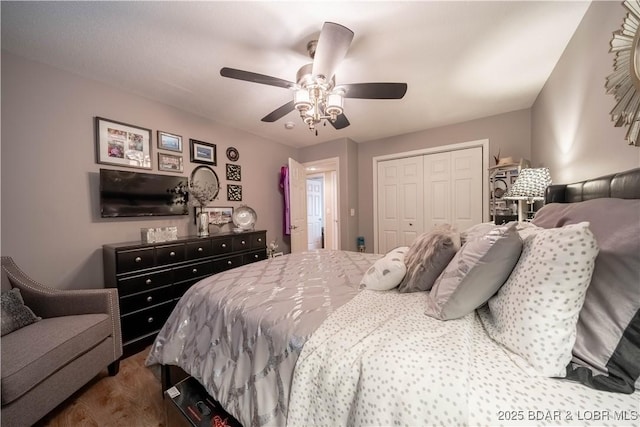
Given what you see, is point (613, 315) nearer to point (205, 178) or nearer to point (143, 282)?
point (143, 282)

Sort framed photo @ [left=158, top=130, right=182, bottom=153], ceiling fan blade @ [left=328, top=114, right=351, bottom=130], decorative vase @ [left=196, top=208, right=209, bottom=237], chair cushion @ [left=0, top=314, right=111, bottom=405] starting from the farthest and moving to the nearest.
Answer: decorative vase @ [left=196, top=208, right=209, bottom=237] → framed photo @ [left=158, top=130, right=182, bottom=153] → ceiling fan blade @ [left=328, top=114, right=351, bottom=130] → chair cushion @ [left=0, top=314, right=111, bottom=405]

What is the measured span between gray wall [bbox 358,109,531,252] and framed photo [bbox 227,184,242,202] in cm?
212

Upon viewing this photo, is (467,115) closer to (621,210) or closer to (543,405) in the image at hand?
(621,210)

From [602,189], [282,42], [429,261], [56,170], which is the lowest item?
[429,261]

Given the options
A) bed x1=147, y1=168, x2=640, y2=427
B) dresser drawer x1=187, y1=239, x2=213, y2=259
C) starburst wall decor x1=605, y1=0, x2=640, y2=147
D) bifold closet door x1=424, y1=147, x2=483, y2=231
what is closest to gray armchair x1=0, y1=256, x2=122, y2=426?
dresser drawer x1=187, y1=239, x2=213, y2=259

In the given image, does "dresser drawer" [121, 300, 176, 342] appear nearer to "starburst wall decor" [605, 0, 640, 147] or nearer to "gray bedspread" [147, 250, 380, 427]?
"gray bedspread" [147, 250, 380, 427]

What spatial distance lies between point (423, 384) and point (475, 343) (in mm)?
268

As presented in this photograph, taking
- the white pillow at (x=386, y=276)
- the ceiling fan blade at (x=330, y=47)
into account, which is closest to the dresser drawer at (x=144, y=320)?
the white pillow at (x=386, y=276)

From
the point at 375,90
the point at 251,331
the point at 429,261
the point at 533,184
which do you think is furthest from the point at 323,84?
the point at 533,184

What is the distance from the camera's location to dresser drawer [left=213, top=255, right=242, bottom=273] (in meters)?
2.64

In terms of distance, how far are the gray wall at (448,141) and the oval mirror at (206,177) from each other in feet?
8.03

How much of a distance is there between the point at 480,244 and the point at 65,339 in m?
2.33

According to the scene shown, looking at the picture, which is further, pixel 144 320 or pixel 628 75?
pixel 144 320

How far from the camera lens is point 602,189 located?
1.08m
